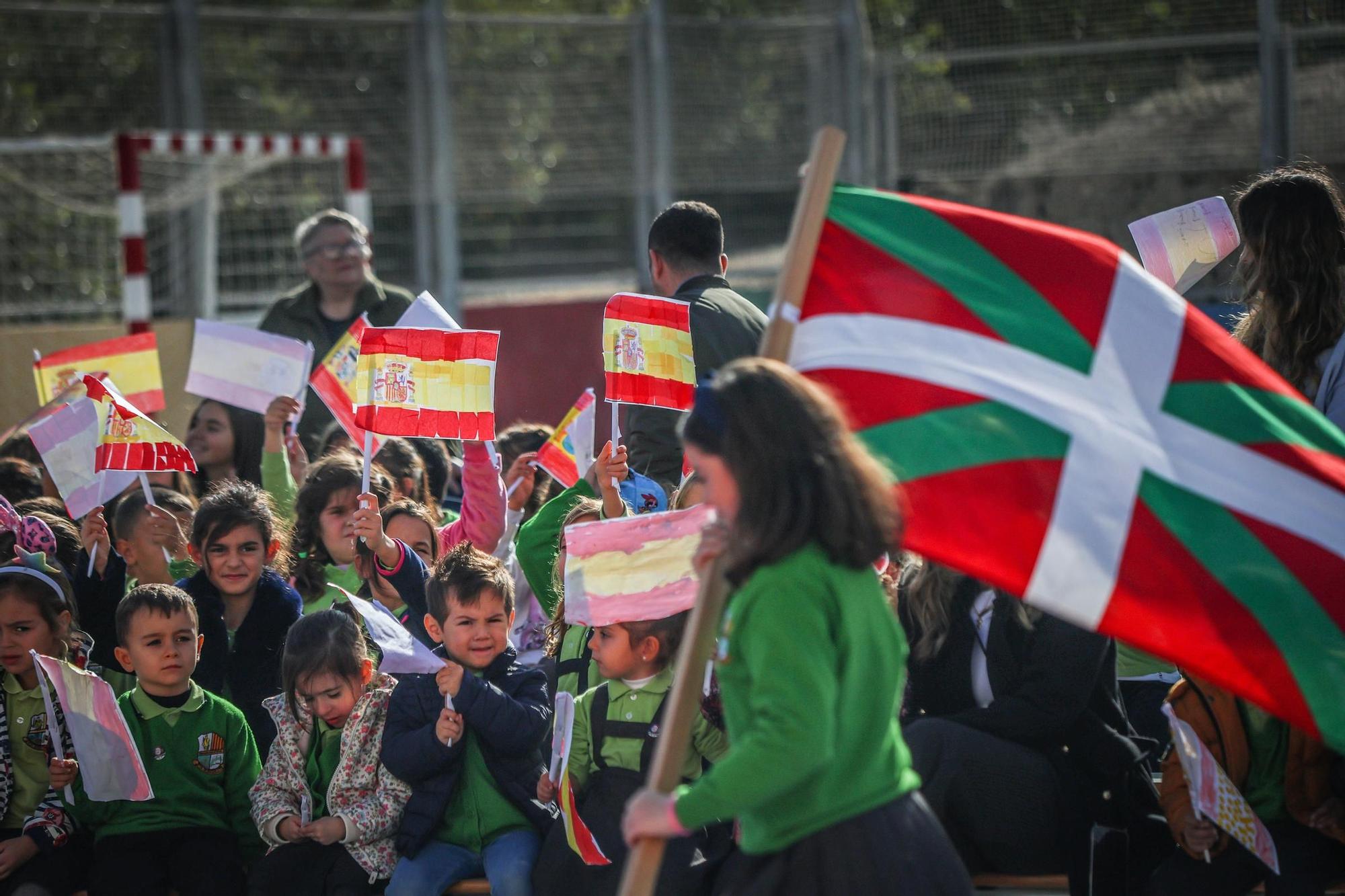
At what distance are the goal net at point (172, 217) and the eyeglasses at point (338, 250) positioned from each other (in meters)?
3.37

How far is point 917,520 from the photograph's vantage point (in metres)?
3.12

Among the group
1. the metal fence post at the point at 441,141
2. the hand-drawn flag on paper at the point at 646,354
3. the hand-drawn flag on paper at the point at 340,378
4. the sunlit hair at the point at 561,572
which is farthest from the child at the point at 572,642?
the metal fence post at the point at 441,141

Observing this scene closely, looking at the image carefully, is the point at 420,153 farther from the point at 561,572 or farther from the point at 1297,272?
the point at 1297,272

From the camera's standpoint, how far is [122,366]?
640 cm

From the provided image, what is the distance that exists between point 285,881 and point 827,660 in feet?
7.70

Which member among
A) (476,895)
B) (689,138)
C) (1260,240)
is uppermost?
(689,138)

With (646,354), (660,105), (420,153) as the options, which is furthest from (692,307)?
(660,105)

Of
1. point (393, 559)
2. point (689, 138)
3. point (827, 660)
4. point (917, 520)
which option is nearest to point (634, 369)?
point (393, 559)

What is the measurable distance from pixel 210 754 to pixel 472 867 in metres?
0.89

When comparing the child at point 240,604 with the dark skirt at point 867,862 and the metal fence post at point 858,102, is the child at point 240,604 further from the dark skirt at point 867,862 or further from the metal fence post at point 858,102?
the metal fence post at point 858,102

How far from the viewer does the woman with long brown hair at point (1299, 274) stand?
13.9 feet

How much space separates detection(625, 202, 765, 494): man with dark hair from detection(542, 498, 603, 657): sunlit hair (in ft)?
1.79

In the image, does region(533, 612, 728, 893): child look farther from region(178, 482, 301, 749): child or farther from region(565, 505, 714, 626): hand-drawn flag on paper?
region(178, 482, 301, 749): child

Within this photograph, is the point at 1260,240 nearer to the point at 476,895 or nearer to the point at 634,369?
the point at 634,369
